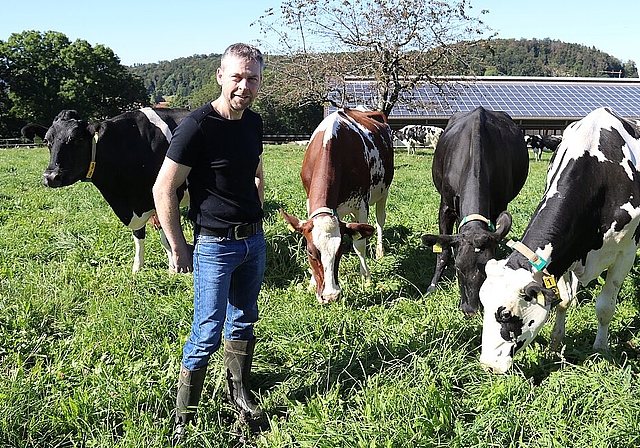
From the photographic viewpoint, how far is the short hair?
2.76 metres

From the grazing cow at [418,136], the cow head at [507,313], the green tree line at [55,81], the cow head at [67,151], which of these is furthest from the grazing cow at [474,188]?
the green tree line at [55,81]

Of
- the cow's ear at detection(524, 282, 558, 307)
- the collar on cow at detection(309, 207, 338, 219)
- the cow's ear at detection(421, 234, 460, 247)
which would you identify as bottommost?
the cow's ear at detection(524, 282, 558, 307)

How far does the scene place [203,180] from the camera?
9.59ft

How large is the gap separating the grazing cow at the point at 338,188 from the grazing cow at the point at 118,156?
1.83 meters

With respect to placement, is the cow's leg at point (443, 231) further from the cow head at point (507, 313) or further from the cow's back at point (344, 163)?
the cow head at point (507, 313)

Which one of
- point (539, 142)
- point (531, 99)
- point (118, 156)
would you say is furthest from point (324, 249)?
point (531, 99)

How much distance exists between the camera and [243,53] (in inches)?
109

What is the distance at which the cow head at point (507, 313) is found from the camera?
3.36 meters

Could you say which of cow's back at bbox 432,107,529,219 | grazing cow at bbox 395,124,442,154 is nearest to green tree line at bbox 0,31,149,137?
grazing cow at bbox 395,124,442,154

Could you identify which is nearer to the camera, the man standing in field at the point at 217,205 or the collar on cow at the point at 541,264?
the man standing in field at the point at 217,205

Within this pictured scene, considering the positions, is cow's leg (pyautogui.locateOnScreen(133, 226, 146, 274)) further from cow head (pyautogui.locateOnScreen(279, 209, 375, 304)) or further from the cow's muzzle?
cow head (pyautogui.locateOnScreen(279, 209, 375, 304))

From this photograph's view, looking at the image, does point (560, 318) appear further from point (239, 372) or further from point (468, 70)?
point (468, 70)

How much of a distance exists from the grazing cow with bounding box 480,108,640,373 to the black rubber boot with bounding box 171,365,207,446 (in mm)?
1865

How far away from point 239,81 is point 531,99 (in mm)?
41348
